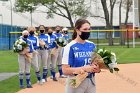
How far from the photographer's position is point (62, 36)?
56.1ft

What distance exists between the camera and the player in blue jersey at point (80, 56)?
6.66 m

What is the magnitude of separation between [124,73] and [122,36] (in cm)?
2962

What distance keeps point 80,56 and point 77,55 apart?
48mm

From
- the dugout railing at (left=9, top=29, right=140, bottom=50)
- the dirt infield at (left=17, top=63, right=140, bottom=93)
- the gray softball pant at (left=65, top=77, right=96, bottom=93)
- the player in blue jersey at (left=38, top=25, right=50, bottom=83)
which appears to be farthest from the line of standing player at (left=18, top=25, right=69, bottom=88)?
the dugout railing at (left=9, top=29, right=140, bottom=50)

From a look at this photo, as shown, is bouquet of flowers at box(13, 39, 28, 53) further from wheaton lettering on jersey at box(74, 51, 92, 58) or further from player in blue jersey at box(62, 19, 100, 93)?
wheaton lettering on jersey at box(74, 51, 92, 58)

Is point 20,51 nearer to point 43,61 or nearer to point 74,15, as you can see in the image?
point 43,61

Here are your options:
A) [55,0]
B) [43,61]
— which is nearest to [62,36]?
[43,61]

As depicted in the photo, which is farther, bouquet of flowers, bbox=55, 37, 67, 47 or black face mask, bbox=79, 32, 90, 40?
bouquet of flowers, bbox=55, 37, 67, 47

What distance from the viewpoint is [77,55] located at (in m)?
6.71

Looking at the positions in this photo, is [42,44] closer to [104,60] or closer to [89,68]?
[104,60]

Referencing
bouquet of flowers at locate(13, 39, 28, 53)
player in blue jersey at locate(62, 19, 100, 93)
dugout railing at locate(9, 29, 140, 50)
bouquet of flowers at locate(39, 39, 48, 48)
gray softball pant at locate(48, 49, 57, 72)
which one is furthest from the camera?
dugout railing at locate(9, 29, 140, 50)

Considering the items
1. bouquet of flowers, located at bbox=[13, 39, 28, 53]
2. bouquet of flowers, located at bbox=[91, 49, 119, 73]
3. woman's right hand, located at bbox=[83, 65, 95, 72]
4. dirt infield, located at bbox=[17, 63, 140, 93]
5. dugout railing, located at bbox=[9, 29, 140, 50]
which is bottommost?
dirt infield, located at bbox=[17, 63, 140, 93]

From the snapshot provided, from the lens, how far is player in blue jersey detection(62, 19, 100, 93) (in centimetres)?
666

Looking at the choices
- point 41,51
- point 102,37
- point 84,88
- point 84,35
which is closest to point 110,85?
point 41,51
